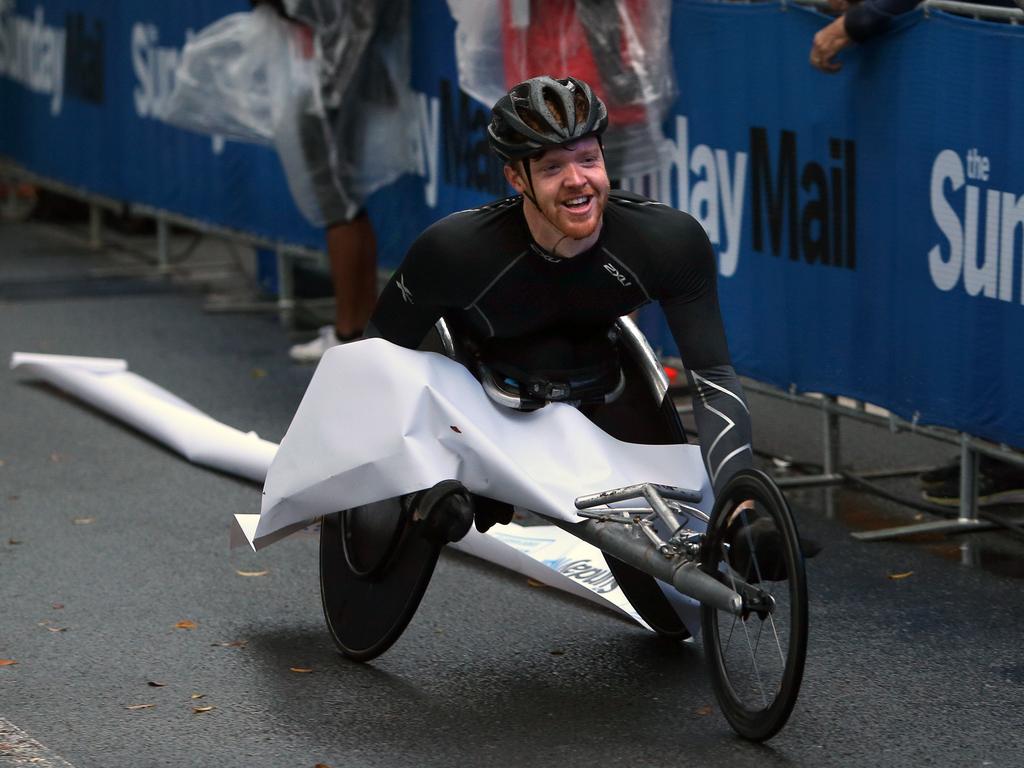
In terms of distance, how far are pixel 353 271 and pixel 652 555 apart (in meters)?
5.42

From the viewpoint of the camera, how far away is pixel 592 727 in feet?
16.3

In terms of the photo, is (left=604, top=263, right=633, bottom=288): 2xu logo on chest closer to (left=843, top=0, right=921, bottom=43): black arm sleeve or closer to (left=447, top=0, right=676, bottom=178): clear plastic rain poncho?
(left=843, top=0, right=921, bottom=43): black arm sleeve

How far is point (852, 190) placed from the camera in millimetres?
7082

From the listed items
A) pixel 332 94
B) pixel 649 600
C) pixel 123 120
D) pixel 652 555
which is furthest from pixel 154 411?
pixel 123 120

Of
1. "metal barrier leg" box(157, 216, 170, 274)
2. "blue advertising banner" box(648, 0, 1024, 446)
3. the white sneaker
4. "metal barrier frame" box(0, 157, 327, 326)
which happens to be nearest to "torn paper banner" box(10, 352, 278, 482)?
the white sneaker

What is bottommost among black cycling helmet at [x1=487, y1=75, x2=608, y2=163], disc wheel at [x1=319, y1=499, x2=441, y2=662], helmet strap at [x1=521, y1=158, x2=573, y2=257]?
disc wheel at [x1=319, y1=499, x2=441, y2=662]

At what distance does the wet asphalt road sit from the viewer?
4855 mm

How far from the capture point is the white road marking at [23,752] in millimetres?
4742

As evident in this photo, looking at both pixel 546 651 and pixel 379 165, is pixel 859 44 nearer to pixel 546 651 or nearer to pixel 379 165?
pixel 546 651

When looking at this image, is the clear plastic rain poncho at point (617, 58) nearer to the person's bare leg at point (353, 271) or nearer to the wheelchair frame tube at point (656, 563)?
the person's bare leg at point (353, 271)

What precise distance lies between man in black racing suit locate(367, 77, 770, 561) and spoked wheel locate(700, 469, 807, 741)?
22cm

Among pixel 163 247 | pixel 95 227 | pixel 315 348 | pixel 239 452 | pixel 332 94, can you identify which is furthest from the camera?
pixel 95 227

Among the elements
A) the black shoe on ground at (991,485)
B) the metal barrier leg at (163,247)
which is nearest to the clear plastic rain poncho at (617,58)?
the black shoe on ground at (991,485)

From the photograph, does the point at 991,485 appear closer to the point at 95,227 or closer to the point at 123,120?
the point at 123,120
